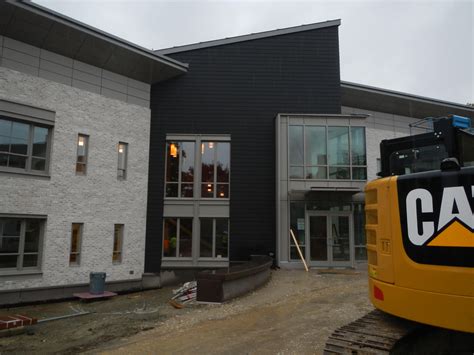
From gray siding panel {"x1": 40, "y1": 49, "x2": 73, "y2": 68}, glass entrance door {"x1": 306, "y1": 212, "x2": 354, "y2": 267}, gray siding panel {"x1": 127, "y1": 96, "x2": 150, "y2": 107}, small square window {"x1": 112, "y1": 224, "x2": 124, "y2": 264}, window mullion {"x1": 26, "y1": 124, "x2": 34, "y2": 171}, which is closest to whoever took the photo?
window mullion {"x1": 26, "y1": 124, "x2": 34, "y2": 171}

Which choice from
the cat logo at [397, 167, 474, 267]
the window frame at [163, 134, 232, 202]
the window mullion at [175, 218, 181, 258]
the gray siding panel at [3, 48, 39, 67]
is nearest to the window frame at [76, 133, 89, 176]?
the gray siding panel at [3, 48, 39, 67]

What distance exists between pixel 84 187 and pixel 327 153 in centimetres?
1105

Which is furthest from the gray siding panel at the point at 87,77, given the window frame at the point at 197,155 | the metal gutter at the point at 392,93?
the metal gutter at the point at 392,93

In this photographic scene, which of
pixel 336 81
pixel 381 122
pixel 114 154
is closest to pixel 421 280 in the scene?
pixel 114 154

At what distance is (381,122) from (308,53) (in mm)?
7068

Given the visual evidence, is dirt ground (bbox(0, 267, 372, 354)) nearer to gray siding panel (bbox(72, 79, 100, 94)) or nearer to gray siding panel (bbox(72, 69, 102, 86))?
gray siding panel (bbox(72, 79, 100, 94))

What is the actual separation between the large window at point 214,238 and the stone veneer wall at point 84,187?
2.98m

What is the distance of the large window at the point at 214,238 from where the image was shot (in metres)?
19.6

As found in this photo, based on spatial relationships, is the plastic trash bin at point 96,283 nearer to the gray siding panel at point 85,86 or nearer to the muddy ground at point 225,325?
the muddy ground at point 225,325

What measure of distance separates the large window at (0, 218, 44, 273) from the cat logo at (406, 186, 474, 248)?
14350 mm

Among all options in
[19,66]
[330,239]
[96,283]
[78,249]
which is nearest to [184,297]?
[96,283]

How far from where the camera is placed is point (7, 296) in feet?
46.4

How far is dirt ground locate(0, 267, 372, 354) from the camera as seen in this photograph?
25.7ft

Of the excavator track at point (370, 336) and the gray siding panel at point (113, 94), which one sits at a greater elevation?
the gray siding panel at point (113, 94)
